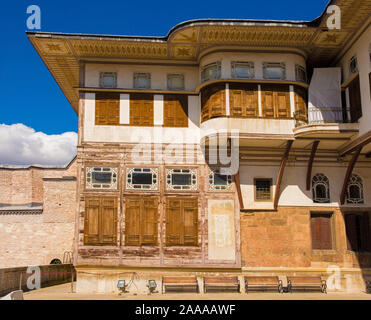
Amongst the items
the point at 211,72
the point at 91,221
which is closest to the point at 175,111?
the point at 211,72

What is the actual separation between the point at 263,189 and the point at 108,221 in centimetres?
655

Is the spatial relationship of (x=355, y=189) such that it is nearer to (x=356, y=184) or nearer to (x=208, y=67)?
(x=356, y=184)

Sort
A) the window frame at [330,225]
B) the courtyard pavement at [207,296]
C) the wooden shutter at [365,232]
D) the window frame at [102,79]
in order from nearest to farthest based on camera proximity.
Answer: the courtyard pavement at [207,296] → the window frame at [330,225] → the wooden shutter at [365,232] → the window frame at [102,79]

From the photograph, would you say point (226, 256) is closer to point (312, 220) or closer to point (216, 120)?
point (312, 220)

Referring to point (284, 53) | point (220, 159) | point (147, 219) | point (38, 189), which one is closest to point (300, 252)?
point (220, 159)

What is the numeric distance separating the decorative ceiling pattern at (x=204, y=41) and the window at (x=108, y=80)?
0.67 m

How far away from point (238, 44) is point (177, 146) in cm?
484

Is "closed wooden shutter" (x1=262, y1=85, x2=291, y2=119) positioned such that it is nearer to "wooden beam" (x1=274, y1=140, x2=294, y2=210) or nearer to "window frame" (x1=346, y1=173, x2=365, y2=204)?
"wooden beam" (x1=274, y1=140, x2=294, y2=210)

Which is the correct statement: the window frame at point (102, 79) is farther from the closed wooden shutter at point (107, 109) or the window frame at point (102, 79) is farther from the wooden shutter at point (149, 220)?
the wooden shutter at point (149, 220)

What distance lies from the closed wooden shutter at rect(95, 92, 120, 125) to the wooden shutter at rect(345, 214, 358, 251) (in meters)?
10.5

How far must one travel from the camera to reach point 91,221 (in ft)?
57.7

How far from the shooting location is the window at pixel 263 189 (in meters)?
18.3

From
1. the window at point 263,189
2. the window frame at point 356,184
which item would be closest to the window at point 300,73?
the window at point 263,189

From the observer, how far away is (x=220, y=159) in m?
18.3
